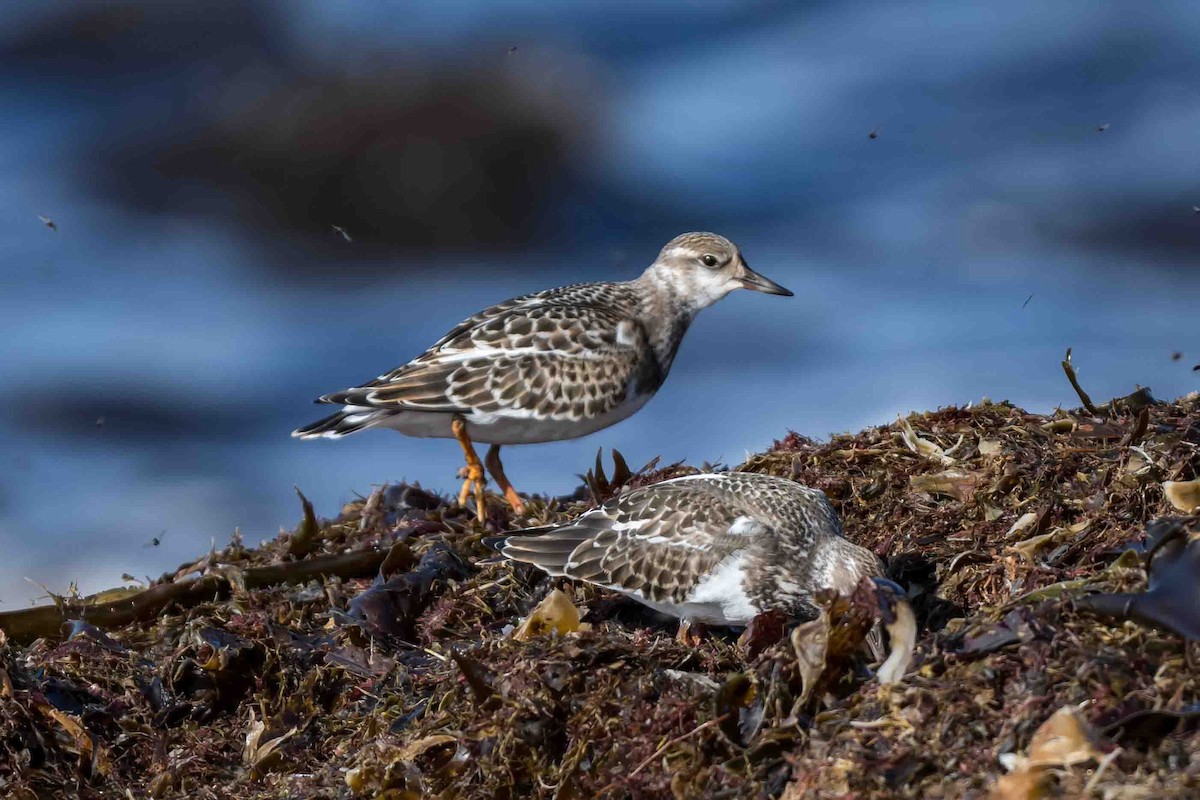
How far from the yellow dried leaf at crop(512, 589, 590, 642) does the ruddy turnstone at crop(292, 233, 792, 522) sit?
1780mm

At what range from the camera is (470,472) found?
608 centimetres

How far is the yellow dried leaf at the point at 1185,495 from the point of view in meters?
3.92

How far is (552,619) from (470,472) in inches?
78.2

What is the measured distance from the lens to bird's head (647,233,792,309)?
6931 mm

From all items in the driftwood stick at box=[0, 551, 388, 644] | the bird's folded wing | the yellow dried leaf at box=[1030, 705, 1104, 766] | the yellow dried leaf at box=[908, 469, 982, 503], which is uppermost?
the bird's folded wing

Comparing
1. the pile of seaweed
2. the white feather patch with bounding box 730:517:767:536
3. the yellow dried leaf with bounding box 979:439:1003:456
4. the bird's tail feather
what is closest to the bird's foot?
the pile of seaweed

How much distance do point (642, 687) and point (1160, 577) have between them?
1.30m

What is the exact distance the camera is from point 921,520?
14.9 ft

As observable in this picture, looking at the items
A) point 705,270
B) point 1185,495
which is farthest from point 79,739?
point 705,270

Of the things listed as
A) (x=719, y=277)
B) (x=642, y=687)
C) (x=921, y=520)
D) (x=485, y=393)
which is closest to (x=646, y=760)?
(x=642, y=687)

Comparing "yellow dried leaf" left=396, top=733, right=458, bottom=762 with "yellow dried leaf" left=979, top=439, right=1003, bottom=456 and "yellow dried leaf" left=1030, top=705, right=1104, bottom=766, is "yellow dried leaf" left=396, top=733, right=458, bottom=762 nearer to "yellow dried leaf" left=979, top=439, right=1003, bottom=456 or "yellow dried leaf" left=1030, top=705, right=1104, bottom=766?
"yellow dried leaf" left=1030, top=705, right=1104, bottom=766

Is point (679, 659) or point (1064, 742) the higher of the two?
point (1064, 742)

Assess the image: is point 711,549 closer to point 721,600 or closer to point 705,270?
point 721,600

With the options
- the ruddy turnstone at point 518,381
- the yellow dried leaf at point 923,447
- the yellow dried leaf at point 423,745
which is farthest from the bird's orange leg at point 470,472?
the yellow dried leaf at point 423,745
